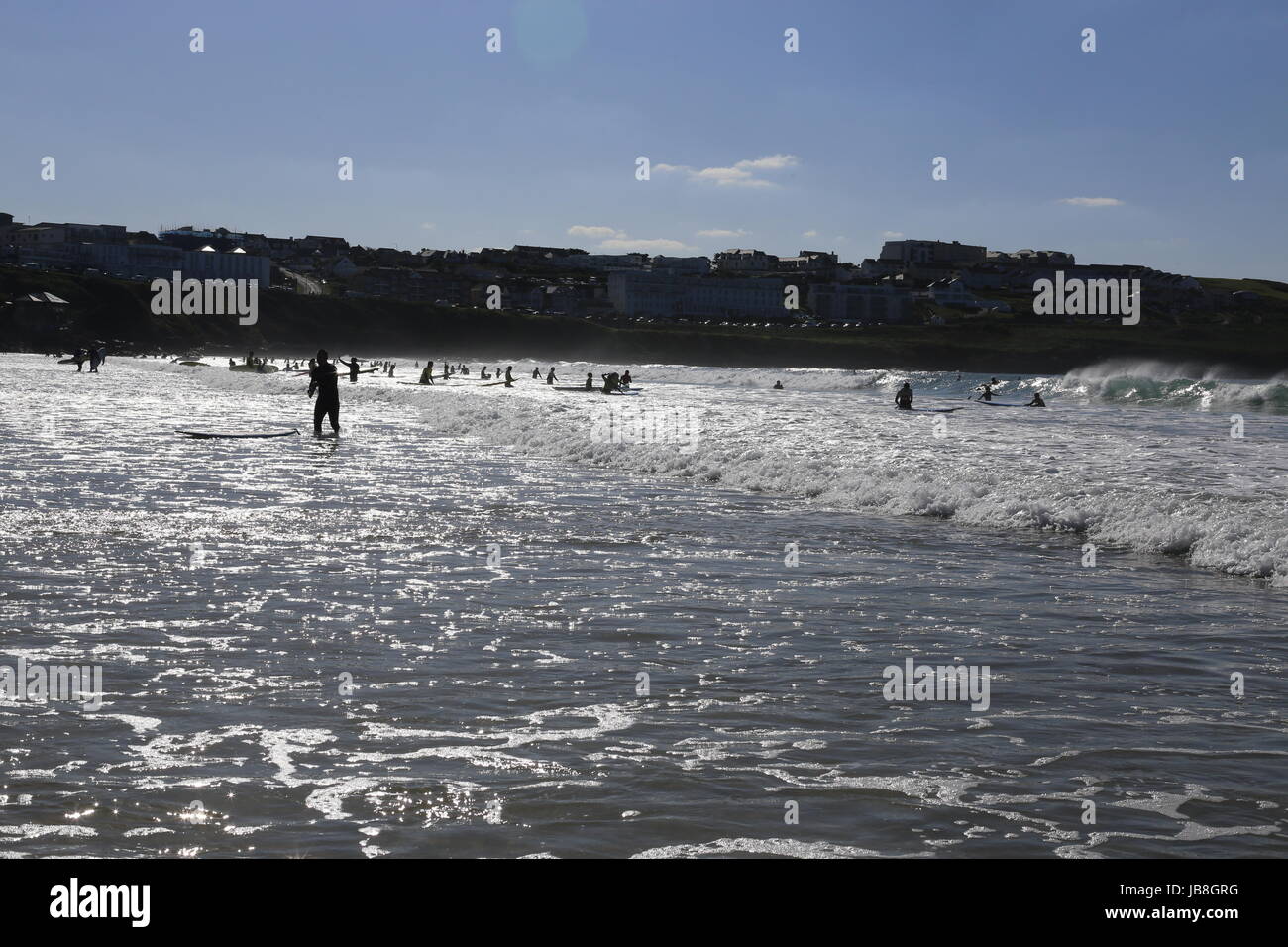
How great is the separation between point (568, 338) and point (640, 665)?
189320 mm

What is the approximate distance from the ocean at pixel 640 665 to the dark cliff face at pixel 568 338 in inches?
5403

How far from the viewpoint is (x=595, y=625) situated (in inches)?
382

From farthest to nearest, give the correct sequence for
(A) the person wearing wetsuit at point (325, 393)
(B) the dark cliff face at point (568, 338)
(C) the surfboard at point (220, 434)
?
(B) the dark cliff face at point (568, 338), (A) the person wearing wetsuit at point (325, 393), (C) the surfboard at point (220, 434)

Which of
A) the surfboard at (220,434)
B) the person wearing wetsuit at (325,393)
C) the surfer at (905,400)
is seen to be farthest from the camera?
the surfer at (905,400)

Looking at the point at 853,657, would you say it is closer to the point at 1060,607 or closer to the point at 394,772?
the point at 1060,607

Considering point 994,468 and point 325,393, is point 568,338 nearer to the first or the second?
point 325,393

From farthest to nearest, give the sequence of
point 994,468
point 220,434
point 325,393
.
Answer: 1. point 325,393
2. point 220,434
3. point 994,468

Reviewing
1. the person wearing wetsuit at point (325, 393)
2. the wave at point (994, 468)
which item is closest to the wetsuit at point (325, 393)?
the person wearing wetsuit at point (325, 393)

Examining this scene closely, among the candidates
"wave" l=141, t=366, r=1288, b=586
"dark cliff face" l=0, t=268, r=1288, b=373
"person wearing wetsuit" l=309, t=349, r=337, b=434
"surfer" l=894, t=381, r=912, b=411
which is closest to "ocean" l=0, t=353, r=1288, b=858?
"wave" l=141, t=366, r=1288, b=586

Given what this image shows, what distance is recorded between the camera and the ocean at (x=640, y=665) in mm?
5523

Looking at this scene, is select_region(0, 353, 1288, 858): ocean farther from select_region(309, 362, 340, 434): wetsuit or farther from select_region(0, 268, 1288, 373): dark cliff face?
select_region(0, 268, 1288, 373): dark cliff face

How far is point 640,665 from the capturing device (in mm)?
8438

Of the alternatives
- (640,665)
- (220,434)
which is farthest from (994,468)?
(220,434)

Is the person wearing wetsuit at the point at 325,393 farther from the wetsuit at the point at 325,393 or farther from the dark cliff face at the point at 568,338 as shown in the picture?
the dark cliff face at the point at 568,338
